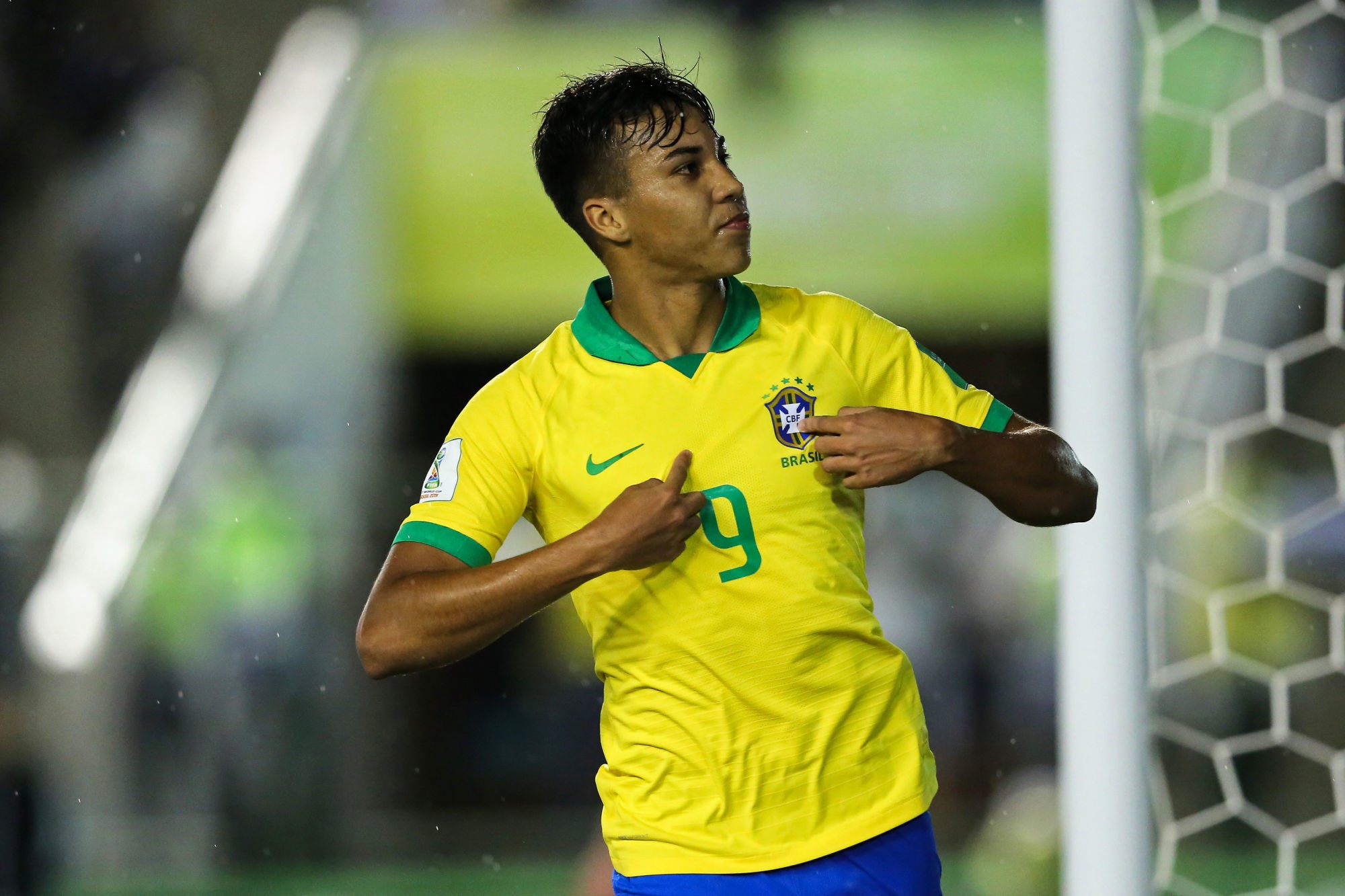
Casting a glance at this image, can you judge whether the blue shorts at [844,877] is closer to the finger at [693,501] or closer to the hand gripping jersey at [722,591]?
the hand gripping jersey at [722,591]

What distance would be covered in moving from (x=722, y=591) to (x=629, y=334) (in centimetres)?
44

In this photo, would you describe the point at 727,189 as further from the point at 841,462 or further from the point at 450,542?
the point at 450,542

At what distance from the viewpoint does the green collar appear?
229 cm

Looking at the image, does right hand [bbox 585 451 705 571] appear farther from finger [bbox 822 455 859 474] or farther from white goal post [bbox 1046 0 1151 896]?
white goal post [bbox 1046 0 1151 896]

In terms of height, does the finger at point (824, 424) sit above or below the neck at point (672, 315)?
below

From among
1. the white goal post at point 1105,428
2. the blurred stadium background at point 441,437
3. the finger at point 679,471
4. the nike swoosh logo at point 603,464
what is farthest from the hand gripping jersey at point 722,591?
the blurred stadium background at point 441,437

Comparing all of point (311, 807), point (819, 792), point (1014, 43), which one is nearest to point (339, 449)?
point (311, 807)

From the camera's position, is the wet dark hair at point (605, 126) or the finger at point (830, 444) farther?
the wet dark hair at point (605, 126)

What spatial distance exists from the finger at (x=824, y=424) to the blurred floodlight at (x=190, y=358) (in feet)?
18.1

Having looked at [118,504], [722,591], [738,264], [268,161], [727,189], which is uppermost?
→ [268,161]

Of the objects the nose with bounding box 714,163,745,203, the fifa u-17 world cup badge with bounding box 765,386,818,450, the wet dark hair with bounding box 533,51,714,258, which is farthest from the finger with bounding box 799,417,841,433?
the wet dark hair with bounding box 533,51,714,258

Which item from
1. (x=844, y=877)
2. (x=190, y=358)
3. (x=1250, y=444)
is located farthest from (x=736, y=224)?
(x=190, y=358)

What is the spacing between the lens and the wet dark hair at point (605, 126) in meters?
2.35

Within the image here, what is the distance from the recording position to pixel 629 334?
7.64 ft
